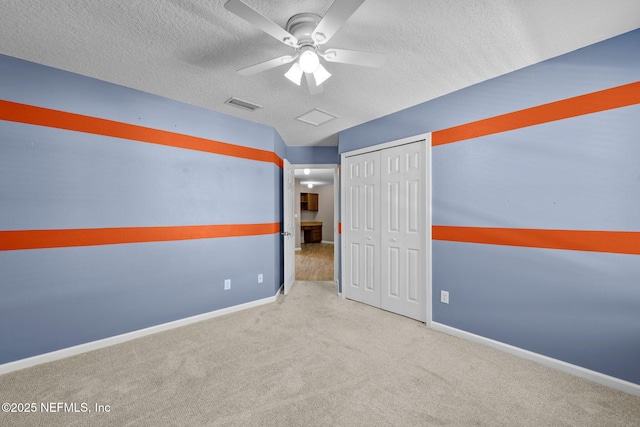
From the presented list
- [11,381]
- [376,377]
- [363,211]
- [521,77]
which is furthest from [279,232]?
[521,77]

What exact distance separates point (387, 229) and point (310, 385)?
204cm

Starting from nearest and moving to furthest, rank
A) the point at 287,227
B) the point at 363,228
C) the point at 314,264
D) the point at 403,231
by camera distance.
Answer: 1. the point at 403,231
2. the point at 363,228
3. the point at 287,227
4. the point at 314,264

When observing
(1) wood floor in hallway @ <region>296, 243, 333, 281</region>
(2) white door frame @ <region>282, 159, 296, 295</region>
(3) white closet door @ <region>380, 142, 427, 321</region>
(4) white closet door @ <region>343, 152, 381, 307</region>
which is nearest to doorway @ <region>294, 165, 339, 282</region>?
(1) wood floor in hallway @ <region>296, 243, 333, 281</region>

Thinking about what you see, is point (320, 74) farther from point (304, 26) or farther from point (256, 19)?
point (256, 19)

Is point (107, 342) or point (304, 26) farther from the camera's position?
point (107, 342)

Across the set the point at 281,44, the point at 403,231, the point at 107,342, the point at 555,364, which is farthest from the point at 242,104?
the point at 555,364

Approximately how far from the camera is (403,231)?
315cm

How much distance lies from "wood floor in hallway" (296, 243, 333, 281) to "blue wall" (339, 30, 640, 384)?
2672 millimetres

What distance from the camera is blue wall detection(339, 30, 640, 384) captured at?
1.82 metres

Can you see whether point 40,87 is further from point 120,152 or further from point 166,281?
point 166,281

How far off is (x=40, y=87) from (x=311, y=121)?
2669 mm

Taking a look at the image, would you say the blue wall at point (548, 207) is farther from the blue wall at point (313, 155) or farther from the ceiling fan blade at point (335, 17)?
the blue wall at point (313, 155)

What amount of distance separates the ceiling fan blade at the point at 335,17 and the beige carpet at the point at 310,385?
2316 mm

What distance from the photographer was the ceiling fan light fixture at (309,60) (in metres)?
1.67
